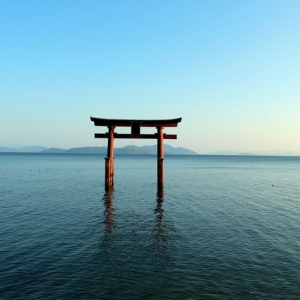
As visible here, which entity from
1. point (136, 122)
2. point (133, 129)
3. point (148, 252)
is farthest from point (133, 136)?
point (148, 252)

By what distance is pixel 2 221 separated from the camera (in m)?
18.5

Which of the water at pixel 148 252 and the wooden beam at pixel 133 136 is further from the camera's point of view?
the wooden beam at pixel 133 136

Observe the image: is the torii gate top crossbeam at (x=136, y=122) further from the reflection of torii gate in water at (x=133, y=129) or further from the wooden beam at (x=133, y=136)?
the wooden beam at (x=133, y=136)

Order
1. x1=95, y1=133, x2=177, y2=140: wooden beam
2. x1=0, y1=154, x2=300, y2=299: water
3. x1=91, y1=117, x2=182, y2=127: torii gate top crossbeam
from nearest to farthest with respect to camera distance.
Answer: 1. x1=0, y1=154, x2=300, y2=299: water
2. x1=91, y1=117, x2=182, y2=127: torii gate top crossbeam
3. x1=95, y1=133, x2=177, y2=140: wooden beam

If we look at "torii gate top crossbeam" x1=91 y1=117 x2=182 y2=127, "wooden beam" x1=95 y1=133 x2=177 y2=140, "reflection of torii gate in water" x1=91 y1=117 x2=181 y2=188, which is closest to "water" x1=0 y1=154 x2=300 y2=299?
"reflection of torii gate in water" x1=91 y1=117 x2=181 y2=188

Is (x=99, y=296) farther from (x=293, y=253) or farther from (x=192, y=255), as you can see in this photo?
(x=293, y=253)

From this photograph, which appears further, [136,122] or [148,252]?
[136,122]

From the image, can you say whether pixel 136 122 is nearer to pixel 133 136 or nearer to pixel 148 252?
pixel 133 136

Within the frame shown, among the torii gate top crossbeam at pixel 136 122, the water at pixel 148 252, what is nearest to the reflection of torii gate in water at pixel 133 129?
the torii gate top crossbeam at pixel 136 122

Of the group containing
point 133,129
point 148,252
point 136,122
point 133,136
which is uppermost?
point 136,122

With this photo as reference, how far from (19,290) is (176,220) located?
38.1ft

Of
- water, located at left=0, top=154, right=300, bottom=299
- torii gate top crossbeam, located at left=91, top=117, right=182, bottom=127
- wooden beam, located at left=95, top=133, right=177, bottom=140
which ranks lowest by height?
water, located at left=0, top=154, right=300, bottom=299

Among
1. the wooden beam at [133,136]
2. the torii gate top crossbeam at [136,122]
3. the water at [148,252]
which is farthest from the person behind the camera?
the wooden beam at [133,136]

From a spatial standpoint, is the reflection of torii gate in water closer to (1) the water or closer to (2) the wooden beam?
(2) the wooden beam
